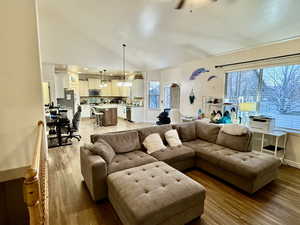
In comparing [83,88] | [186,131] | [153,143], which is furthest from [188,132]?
[83,88]

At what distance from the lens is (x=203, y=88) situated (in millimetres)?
5035

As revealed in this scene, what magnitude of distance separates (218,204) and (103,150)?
1811mm

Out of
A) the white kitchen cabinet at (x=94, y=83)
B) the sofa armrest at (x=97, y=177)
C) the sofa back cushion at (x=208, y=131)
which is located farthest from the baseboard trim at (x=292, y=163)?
the white kitchen cabinet at (x=94, y=83)

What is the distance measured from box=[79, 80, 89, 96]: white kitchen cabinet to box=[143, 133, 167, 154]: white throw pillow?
23.9ft

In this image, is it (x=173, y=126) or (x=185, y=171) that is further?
(x=173, y=126)

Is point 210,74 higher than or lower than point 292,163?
higher

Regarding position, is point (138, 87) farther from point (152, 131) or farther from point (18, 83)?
point (18, 83)

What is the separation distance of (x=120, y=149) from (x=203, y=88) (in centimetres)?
356

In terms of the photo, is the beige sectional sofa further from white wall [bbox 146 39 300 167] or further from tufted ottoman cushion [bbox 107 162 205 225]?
white wall [bbox 146 39 300 167]

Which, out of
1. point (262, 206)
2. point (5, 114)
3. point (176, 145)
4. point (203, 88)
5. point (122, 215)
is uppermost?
point (203, 88)

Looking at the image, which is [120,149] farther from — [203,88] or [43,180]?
[203,88]

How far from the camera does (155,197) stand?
1.57 m

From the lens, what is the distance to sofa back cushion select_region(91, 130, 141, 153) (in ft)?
8.82

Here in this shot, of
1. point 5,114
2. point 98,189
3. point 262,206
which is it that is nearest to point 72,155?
point 5,114
